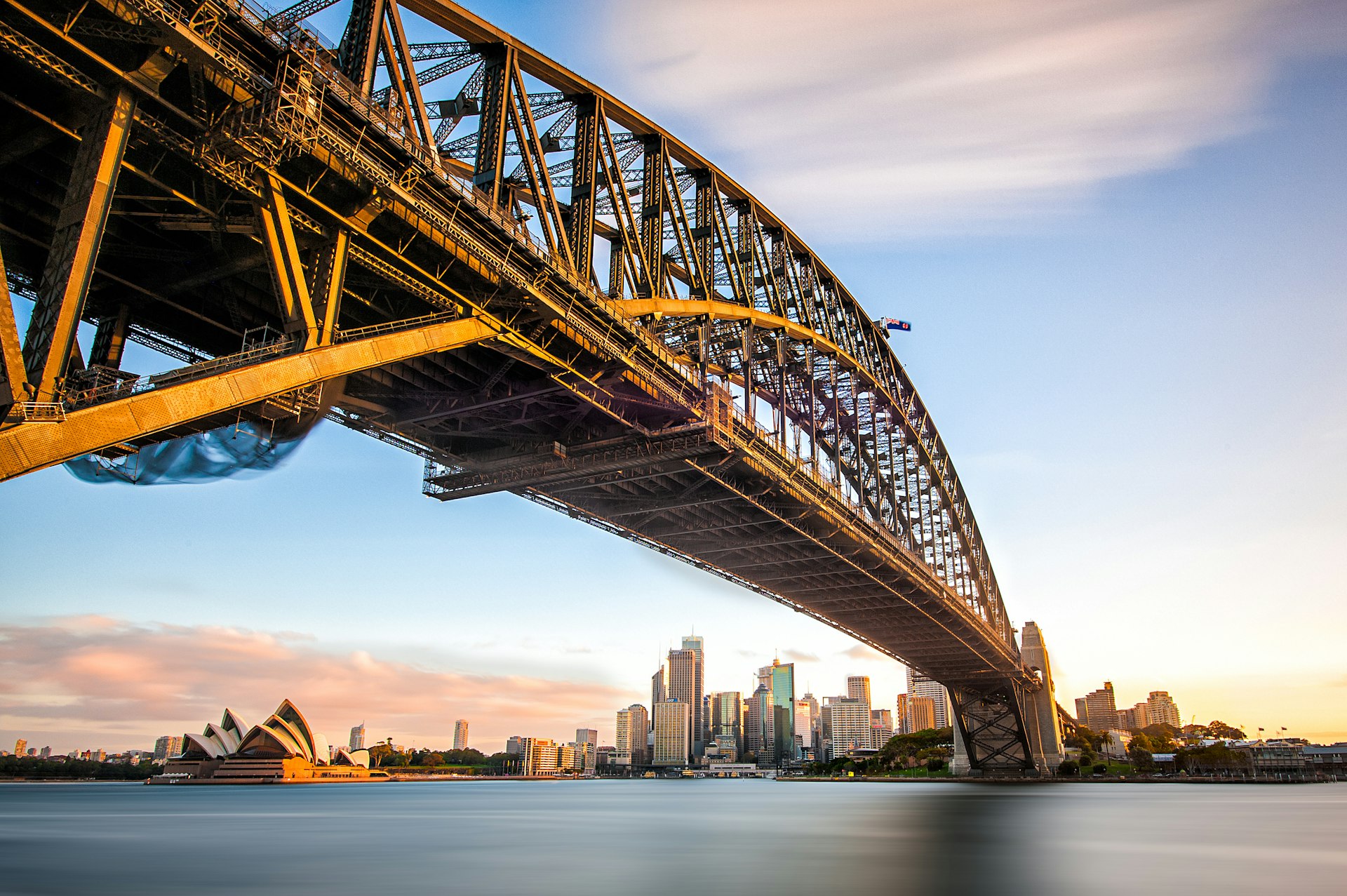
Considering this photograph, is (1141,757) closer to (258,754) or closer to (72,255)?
(258,754)

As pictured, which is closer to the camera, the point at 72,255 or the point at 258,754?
the point at 72,255

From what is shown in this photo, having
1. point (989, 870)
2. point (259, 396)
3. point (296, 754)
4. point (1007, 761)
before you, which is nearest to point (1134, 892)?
point (989, 870)

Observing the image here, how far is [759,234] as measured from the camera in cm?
4500

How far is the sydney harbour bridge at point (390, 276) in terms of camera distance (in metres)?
14.8

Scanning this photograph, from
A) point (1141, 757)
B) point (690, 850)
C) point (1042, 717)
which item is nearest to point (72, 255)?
point (690, 850)

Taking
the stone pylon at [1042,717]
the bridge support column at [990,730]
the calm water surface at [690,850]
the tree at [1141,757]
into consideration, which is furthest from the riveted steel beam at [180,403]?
the tree at [1141,757]

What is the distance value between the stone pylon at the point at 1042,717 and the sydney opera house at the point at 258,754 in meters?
92.2

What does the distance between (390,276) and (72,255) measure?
8.19 m

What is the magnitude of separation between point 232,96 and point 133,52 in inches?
66.8

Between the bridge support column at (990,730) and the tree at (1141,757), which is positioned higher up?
the bridge support column at (990,730)

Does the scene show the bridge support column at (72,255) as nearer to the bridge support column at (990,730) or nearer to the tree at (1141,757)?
the bridge support column at (990,730)

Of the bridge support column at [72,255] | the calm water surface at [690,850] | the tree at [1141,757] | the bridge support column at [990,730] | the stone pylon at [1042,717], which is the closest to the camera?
the bridge support column at [72,255]

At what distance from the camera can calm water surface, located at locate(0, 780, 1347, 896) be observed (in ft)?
66.8

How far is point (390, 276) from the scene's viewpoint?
21.3 meters
